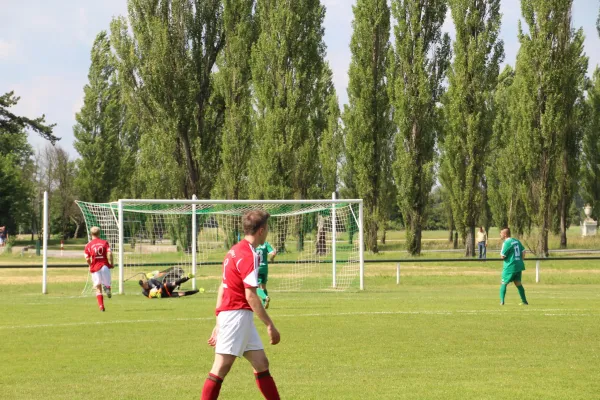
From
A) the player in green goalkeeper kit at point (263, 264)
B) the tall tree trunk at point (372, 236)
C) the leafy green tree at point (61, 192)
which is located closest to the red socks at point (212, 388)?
the player in green goalkeeper kit at point (263, 264)

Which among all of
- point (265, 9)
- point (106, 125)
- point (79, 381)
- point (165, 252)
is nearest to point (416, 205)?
point (265, 9)

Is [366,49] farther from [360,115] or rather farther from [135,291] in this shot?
[135,291]

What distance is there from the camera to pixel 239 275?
725cm

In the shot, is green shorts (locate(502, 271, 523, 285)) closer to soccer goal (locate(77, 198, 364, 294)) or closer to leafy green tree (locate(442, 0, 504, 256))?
soccer goal (locate(77, 198, 364, 294))

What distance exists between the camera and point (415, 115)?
156 feet

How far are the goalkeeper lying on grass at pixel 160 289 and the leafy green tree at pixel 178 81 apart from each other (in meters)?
23.9

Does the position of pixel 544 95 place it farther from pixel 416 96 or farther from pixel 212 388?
pixel 212 388

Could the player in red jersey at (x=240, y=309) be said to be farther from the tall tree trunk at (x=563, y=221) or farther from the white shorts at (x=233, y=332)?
the tall tree trunk at (x=563, y=221)

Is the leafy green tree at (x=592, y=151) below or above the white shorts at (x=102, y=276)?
above

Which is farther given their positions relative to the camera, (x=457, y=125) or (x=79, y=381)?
(x=457, y=125)

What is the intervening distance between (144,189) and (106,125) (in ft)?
33.3

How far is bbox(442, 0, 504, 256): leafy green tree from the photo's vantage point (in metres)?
45.4

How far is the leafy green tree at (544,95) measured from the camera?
45.3m

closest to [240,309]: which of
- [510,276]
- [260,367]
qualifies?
[260,367]
